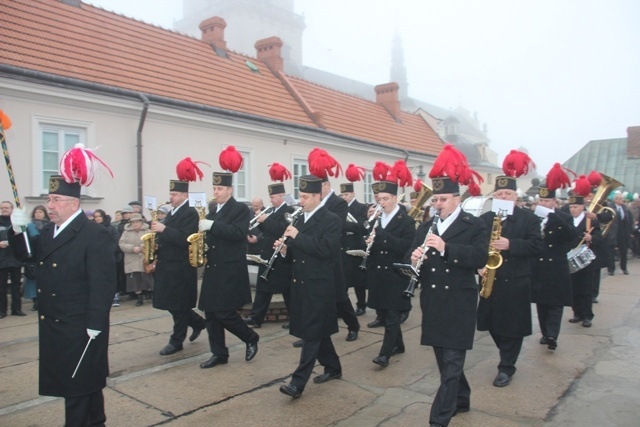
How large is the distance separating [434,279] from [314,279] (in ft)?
4.07

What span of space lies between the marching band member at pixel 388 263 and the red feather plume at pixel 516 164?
4.08ft

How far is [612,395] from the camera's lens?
5.03m

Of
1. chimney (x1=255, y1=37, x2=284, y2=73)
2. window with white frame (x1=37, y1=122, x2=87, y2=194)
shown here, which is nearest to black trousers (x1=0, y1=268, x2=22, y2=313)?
window with white frame (x1=37, y1=122, x2=87, y2=194)

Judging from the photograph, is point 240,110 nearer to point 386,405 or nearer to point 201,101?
point 201,101

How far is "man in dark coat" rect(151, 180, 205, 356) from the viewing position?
636cm

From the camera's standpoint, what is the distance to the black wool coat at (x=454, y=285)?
422cm

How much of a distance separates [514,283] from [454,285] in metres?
1.48

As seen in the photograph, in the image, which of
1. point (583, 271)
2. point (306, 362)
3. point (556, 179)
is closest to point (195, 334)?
point (306, 362)

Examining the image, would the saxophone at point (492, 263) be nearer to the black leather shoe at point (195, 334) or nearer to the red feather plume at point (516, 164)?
the red feather plume at point (516, 164)

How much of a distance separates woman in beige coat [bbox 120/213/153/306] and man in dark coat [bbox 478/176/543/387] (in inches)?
261

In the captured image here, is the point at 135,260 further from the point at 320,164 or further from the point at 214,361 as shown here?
the point at 320,164

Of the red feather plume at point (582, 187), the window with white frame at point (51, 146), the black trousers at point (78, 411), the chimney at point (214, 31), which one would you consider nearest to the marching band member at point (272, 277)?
the black trousers at point (78, 411)

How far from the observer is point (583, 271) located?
7691 mm

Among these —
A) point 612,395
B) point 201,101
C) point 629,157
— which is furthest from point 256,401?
point 629,157
